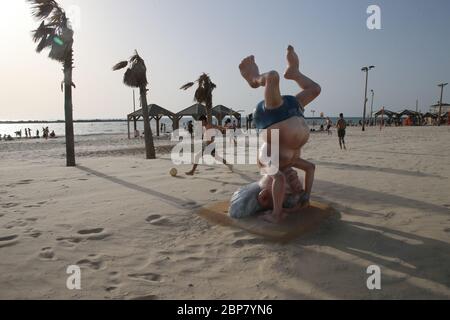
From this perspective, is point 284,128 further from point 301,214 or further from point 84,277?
point 84,277

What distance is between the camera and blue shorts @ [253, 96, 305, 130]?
3.87 meters

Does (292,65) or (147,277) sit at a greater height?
(292,65)

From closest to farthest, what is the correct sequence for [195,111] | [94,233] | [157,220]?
[94,233] < [157,220] < [195,111]

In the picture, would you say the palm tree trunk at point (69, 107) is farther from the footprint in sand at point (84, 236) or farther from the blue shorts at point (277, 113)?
the blue shorts at point (277, 113)

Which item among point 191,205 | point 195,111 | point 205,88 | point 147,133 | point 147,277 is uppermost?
→ point 205,88

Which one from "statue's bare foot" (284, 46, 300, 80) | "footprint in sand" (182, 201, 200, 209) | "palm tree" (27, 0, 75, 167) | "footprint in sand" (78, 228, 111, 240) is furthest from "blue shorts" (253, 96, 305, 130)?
"palm tree" (27, 0, 75, 167)

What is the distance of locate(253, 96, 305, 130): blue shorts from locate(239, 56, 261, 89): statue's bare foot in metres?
0.28

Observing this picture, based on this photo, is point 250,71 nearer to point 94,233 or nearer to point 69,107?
point 94,233

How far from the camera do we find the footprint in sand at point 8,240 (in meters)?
3.55

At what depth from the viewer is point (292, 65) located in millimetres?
4285

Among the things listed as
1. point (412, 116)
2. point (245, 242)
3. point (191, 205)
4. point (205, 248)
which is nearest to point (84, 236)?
point (205, 248)

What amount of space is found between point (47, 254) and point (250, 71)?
3.19m

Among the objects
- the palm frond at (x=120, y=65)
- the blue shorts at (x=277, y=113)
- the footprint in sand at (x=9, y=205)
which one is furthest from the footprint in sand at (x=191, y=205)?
Answer: the palm frond at (x=120, y=65)
